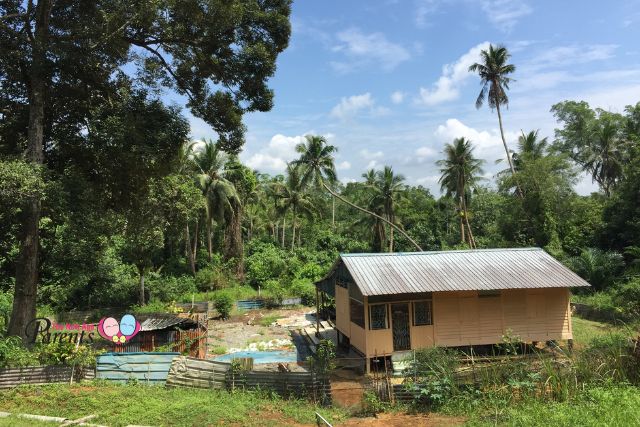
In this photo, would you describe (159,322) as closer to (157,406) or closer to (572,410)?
(157,406)

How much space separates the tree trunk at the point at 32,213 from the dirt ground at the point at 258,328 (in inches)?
324

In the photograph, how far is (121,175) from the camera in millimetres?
15336

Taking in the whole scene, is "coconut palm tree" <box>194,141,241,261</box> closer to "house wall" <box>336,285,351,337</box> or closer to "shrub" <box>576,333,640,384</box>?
"house wall" <box>336,285,351,337</box>

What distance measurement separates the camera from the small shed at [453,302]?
51.0 feet

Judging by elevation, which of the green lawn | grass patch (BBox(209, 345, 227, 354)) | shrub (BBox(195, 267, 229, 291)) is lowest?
grass patch (BBox(209, 345, 227, 354))

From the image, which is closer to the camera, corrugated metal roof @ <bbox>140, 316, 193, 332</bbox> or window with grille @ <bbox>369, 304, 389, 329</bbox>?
window with grille @ <bbox>369, 304, 389, 329</bbox>

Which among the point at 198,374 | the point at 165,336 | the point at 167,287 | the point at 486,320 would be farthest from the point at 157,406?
the point at 167,287

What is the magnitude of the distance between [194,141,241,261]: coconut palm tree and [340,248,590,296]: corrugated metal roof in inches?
892

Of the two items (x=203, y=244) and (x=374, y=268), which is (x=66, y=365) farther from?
(x=203, y=244)

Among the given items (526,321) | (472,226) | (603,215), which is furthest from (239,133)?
(472,226)

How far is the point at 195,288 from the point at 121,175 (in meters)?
22.6

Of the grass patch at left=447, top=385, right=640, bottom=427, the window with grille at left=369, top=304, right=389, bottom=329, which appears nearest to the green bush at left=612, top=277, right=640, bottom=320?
the window with grille at left=369, top=304, right=389, bottom=329

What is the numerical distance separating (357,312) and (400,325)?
172 centimetres

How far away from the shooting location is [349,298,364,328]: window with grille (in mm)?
16234
